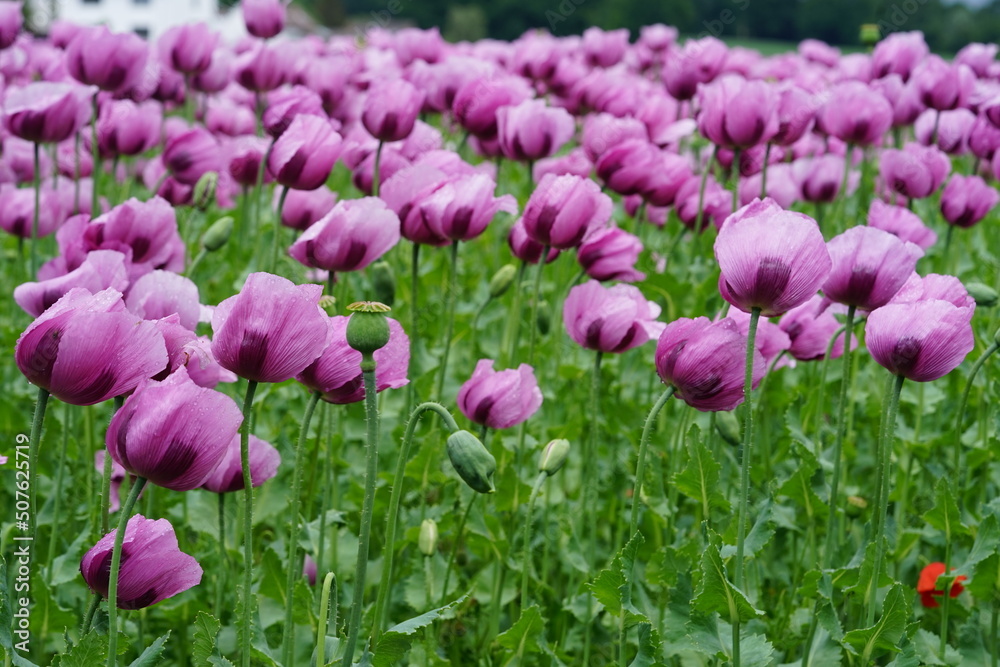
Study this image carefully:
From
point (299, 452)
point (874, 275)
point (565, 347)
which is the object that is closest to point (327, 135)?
point (299, 452)

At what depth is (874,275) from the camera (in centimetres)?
Answer: 152

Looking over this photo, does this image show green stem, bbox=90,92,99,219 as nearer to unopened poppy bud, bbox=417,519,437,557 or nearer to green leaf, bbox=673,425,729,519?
unopened poppy bud, bbox=417,519,437,557

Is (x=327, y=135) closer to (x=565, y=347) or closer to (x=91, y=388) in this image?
(x=91, y=388)

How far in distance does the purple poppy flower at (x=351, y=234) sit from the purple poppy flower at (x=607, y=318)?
36 centimetres

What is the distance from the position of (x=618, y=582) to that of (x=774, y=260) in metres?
0.51

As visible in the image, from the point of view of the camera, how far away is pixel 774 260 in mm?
1282

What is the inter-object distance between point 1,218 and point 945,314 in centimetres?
231

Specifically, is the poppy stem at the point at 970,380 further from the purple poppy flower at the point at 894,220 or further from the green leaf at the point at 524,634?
the green leaf at the point at 524,634

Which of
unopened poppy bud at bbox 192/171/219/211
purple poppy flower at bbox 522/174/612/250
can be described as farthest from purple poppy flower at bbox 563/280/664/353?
unopened poppy bud at bbox 192/171/219/211

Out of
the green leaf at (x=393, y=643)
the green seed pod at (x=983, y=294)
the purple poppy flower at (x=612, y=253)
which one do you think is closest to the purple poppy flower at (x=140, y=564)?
the green leaf at (x=393, y=643)

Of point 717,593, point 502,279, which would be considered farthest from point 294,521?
point 502,279

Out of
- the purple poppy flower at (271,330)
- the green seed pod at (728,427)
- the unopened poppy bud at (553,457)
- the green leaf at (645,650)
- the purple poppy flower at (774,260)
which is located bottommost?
the green leaf at (645,650)

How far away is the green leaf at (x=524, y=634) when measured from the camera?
64.4 inches

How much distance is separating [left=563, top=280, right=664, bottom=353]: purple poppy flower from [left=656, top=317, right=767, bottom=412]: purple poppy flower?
42cm
